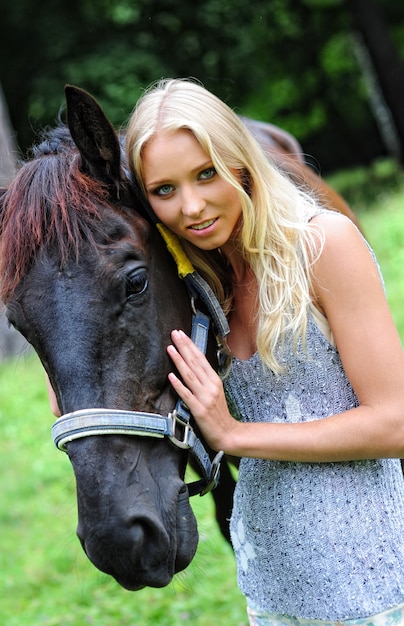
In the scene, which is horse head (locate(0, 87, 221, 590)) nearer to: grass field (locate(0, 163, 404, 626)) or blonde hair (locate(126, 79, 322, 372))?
blonde hair (locate(126, 79, 322, 372))

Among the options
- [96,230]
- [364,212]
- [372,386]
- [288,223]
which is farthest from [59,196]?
[364,212]

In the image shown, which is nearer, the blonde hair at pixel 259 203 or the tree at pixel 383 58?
the blonde hair at pixel 259 203

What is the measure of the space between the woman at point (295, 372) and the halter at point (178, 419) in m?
0.04

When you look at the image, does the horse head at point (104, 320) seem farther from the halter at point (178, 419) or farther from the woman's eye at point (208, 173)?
the woman's eye at point (208, 173)

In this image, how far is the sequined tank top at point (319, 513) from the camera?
6.63 feet

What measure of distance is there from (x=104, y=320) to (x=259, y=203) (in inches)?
20.2

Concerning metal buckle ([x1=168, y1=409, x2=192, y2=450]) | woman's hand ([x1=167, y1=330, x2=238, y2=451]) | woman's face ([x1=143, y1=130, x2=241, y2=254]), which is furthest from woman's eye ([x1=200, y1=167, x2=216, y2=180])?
metal buckle ([x1=168, y1=409, x2=192, y2=450])

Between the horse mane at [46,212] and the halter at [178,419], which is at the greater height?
the horse mane at [46,212]

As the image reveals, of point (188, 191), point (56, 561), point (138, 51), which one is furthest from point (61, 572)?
point (138, 51)

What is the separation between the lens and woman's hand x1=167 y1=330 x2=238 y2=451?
1.97m

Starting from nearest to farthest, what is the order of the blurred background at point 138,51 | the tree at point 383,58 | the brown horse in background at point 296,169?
1. the brown horse in background at point 296,169
2. the blurred background at point 138,51
3. the tree at point 383,58

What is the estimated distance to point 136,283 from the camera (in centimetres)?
196

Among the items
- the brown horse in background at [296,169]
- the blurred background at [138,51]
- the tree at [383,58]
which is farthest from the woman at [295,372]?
the tree at [383,58]

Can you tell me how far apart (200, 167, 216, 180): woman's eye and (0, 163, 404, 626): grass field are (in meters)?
1.07
